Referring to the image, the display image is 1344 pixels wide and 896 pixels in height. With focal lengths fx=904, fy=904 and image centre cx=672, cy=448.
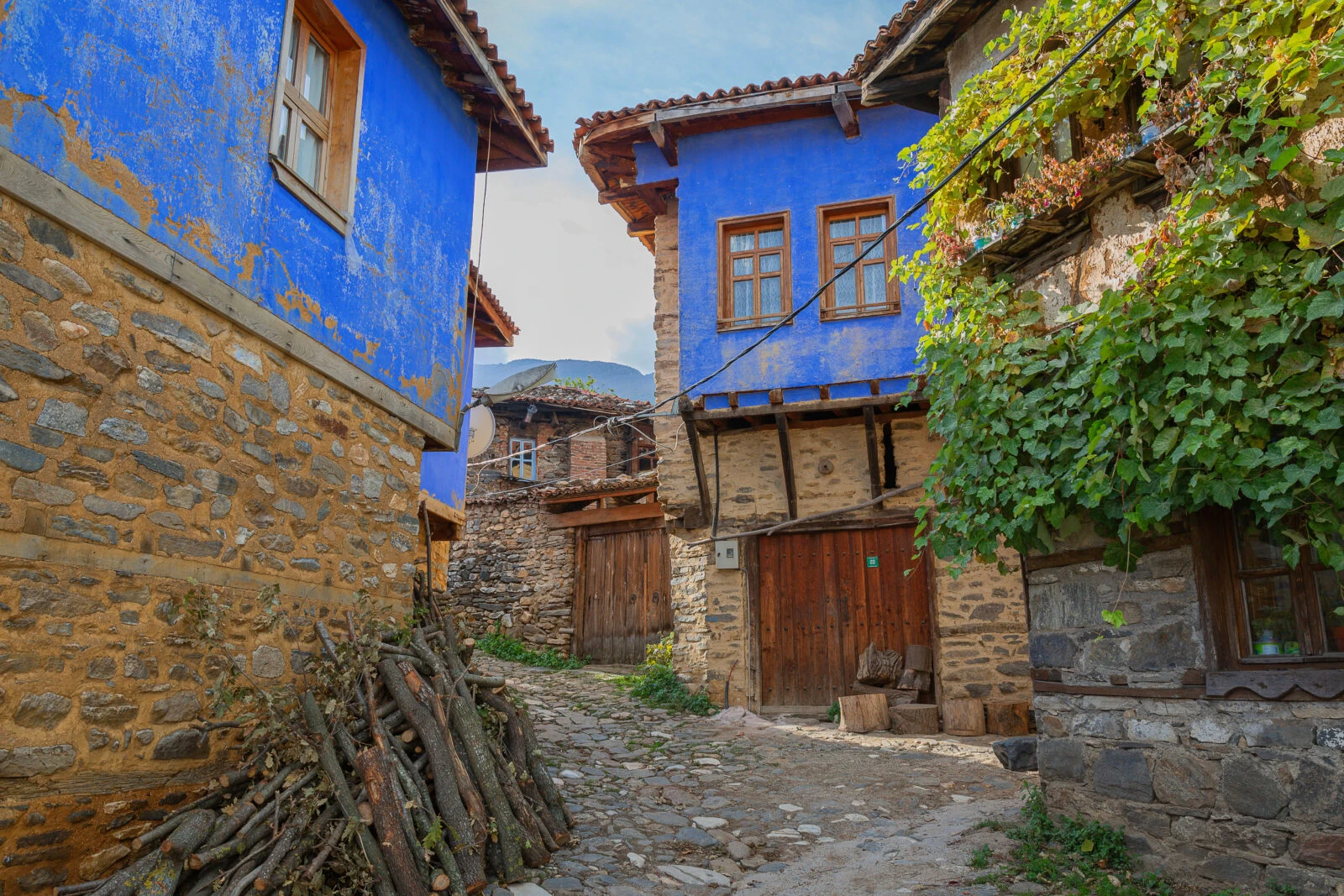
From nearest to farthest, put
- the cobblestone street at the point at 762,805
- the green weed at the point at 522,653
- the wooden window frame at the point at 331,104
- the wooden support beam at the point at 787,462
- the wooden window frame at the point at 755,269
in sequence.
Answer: the cobblestone street at the point at 762,805
the wooden window frame at the point at 331,104
the wooden support beam at the point at 787,462
the wooden window frame at the point at 755,269
the green weed at the point at 522,653

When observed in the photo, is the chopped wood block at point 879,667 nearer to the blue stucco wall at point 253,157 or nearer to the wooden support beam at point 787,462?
the wooden support beam at point 787,462

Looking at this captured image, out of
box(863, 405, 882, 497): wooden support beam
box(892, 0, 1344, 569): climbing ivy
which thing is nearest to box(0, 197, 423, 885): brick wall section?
box(892, 0, 1344, 569): climbing ivy

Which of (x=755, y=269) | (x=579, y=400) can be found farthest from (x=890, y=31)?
(x=579, y=400)

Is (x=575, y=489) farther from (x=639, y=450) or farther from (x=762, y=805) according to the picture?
(x=762, y=805)

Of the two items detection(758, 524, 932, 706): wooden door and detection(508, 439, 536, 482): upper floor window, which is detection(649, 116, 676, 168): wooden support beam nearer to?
detection(758, 524, 932, 706): wooden door

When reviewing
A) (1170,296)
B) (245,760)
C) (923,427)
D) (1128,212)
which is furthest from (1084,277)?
(245,760)

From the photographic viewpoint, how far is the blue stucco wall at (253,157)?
11.4 ft

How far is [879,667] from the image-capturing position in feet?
28.1

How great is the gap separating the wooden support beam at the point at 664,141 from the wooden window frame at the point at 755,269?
3.53 feet

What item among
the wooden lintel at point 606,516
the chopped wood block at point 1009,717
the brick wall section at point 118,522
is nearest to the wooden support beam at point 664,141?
the wooden lintel at point 606,516

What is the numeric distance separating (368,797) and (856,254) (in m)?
7.09

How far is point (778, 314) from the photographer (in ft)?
30.2

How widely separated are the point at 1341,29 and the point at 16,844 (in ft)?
18.6

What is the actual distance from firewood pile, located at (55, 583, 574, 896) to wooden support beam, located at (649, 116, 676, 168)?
649 centimetres
